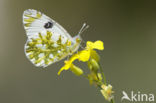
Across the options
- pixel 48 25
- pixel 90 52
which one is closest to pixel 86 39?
pixel 48 25

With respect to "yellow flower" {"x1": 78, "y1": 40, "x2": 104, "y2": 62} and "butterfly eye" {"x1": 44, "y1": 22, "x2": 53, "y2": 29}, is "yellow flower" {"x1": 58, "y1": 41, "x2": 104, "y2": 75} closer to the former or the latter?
"yellow flower" {"x1": 78, "y1": 40, "x2": 104, "y2": 62}

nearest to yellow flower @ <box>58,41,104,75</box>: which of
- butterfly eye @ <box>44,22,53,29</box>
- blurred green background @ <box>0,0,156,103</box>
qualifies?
butterfly eye @ <box>44,22,53,29</box>

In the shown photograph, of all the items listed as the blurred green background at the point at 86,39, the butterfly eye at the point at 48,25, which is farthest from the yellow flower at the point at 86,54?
the blurred green background at the point at 86,39

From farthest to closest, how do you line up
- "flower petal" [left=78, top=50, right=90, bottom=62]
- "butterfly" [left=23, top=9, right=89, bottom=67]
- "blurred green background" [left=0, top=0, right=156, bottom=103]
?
"blurred green background" [left=0, top=0, right=156, bottom=103]
"butterfly" [left=23, top=9, right=89, bottom=67]
"flower petal" [left=78, top=50, right=90, bottom=62]

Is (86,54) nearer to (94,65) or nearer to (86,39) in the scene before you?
(94,65)

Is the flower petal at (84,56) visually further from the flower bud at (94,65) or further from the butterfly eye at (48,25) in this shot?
the butterfly eye at (48,25)

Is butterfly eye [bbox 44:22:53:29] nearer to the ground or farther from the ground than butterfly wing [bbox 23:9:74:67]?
farther from the ground
